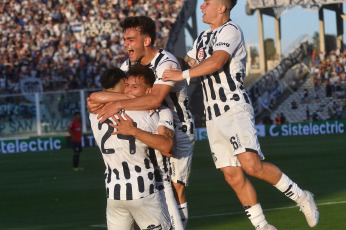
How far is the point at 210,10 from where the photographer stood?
8.90 meters

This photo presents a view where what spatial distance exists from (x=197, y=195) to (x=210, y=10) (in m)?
7.89

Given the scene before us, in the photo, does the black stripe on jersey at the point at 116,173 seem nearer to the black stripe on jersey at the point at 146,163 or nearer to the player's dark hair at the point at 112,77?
the black stripe on jersey at the point at 146,163

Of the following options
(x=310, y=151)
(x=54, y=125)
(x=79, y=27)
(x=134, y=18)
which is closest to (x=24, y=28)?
(x=79, y=27)

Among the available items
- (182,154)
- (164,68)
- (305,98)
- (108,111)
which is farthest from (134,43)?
(305,98)

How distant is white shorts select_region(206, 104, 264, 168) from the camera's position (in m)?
8.73

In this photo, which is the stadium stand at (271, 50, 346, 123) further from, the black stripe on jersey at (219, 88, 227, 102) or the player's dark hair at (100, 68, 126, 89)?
the player's dark hair at (100, 68, 126, 89)

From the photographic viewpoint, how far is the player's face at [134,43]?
804cm

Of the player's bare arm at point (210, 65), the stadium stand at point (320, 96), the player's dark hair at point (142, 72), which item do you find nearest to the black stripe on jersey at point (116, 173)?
the player's dark hair at point (142, 72)

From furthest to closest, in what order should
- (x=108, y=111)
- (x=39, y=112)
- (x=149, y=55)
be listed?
(x=39, y=112)
(x=149, y=55)
(x=108, y=111)

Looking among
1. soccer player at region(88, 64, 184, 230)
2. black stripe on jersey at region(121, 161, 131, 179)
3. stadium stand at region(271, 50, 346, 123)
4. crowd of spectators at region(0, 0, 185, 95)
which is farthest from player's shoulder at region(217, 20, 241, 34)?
stadium stand at region(271, 50, 346, 123)

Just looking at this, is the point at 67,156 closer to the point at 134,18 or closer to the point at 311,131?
the point at 311,131

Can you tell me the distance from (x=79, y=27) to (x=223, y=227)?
37585 mm

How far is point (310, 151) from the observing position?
2980cm

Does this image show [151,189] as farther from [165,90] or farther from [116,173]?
[165,90]
